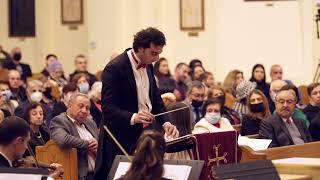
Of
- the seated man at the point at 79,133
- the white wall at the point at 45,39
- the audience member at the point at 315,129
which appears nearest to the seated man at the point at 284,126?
the audience member at the point at 315,129

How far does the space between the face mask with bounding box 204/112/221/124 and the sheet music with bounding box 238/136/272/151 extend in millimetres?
757

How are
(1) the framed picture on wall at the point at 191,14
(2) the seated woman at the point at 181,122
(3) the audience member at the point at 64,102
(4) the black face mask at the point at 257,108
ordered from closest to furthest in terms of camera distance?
(2) the seated woman at the point at 181,122
(4) the black face mask at the point at 257,108
(3) the audience member at the point at 64,102
(1) the framed picture on wall at the point at 191,14

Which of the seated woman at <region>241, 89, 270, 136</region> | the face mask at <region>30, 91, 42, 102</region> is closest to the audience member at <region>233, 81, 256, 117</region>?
the seated woman at <region>241, 89, 270, 136</region>

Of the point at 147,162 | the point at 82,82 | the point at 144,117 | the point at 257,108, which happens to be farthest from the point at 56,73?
the point at 147,162

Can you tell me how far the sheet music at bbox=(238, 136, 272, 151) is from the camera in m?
8.55

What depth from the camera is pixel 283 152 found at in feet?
27.9

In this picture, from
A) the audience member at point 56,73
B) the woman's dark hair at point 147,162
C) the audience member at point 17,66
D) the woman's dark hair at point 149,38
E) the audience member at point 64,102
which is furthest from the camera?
the audience member at point 17,66

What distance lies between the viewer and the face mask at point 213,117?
965 cm

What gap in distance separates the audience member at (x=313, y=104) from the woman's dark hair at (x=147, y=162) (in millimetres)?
6579

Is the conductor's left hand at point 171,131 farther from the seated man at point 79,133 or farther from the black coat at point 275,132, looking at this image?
the black coat at point 275,132

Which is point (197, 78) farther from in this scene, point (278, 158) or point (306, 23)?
point (278, 158)

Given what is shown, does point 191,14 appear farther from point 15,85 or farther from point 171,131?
point 171,131

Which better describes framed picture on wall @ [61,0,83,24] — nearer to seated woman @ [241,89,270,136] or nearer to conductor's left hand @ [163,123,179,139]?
seated woman @ [241,89,270,136]

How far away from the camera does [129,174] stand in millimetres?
5207
